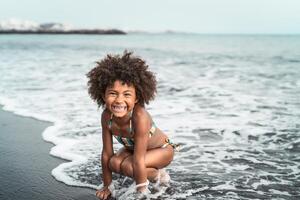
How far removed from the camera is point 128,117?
3.88 metres

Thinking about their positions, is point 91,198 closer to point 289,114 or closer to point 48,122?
point 48,122

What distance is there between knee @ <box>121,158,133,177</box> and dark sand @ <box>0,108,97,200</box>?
0.37m

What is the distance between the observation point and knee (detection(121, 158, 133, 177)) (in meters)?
3.93

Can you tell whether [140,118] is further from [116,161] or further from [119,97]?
[116,161]

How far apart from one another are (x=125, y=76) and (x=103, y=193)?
1094 mm

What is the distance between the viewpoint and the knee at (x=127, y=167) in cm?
393

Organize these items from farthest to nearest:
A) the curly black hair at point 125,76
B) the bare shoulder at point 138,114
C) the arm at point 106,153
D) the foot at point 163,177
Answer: the foot at point 163,177
the arm at point 106,153
the bare shoulder at point 138,114
the curly black hair at point 125,76

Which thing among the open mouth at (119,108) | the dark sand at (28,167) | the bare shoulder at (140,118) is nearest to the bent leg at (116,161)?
the dark sand at (28,167)

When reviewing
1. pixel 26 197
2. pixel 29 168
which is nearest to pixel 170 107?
pixel 29 168

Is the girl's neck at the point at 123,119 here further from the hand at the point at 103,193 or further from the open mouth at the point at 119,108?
the hand at the point at 103,193

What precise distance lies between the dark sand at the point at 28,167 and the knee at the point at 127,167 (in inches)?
14.5

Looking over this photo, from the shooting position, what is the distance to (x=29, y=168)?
4.59 meters

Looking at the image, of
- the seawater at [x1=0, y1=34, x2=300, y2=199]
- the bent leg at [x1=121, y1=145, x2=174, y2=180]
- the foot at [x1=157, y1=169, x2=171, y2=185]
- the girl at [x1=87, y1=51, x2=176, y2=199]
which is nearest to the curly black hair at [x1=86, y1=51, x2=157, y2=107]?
the girl at [x1=87, y1=51, x2=176, y2=199]

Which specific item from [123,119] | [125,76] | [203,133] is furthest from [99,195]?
[203,133]
